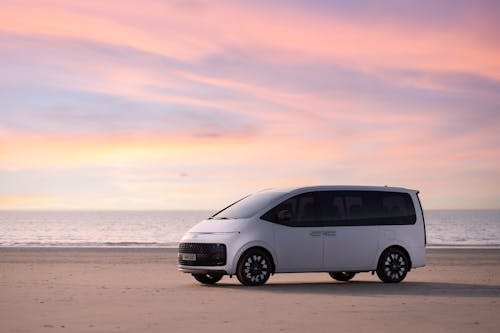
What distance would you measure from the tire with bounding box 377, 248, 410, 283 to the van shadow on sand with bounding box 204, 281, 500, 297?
0.26m

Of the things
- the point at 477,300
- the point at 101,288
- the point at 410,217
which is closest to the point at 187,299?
the point at 101,288

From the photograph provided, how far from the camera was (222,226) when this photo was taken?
67.5 ft

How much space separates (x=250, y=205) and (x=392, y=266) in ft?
12.2

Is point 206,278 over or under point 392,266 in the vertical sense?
under

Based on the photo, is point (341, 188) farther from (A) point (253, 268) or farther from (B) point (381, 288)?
(A) point (253, 268)

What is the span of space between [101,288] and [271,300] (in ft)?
14.6

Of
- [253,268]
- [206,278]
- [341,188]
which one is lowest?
[206,278]

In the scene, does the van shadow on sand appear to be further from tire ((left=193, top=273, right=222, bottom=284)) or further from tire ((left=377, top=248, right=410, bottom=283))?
tire ((left=193, top=273, right=222, bottom=284))

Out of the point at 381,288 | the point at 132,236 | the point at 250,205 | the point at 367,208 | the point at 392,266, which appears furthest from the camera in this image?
the point at 132,236

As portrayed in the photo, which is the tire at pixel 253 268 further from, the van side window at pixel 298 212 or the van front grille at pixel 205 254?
the van side window at pixel 298 212

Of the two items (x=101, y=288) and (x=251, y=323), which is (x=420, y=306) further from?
(x=101, y=288)

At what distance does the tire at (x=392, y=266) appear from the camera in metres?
21.9

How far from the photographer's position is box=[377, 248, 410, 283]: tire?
2186cm

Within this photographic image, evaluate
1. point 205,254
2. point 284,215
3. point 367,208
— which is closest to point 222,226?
point 205,254
